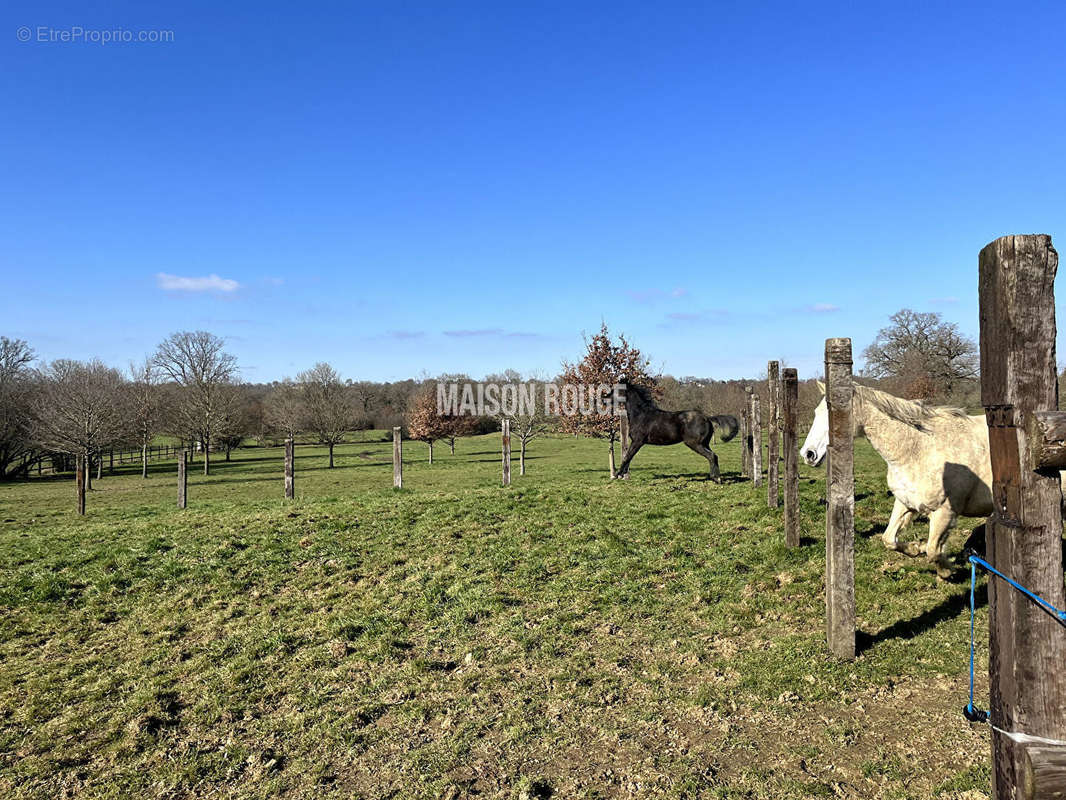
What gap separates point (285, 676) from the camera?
563 cm

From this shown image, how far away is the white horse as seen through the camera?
665 centimetres

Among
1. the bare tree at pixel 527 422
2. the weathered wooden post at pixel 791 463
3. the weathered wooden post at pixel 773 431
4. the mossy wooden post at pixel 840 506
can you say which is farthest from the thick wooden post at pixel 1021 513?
the bare tree at pixel 527 422

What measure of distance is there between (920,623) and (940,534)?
3.92 feet

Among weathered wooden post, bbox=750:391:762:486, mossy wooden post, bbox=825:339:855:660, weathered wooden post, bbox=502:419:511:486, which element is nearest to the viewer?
mossy wooden post, bbox=825:339:855:660

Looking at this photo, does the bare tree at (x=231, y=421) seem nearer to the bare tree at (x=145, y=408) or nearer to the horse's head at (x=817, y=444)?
the bare tree at (x=145, y=408)

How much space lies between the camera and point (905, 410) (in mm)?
7137

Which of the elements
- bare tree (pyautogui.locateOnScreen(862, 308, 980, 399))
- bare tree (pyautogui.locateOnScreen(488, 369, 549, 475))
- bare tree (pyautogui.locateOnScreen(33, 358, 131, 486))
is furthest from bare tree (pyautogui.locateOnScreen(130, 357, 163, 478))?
bare tree (pyautogui.locateOnScreen(862, 308, 980, 399))

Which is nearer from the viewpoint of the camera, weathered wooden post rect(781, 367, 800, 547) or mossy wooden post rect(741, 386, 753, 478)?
weathered wooden post rect(781, 367, 800, 547)

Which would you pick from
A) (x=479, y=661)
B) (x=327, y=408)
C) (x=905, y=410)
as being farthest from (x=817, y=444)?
(x=327, y=408)

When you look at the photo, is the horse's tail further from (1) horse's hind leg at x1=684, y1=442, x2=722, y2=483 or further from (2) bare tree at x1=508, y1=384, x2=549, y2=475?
(2) bare tree at x1=508, y1=384, x2=549, y2=475

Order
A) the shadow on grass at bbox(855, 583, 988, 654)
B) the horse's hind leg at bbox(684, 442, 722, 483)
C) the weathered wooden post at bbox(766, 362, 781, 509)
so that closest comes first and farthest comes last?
the shadow on grass at bbox(855, 583, 988, 654) → the weathered wooden post at bbox(766, 362, 781, 509) → the horse's hind leg at bbox(684, 442, 722, 483)

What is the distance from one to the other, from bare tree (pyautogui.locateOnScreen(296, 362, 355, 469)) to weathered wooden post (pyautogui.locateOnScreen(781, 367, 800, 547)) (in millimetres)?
34491

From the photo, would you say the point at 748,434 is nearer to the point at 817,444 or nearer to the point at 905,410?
the point at 817,444

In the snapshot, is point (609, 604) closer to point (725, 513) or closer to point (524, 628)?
point (524, 628)
